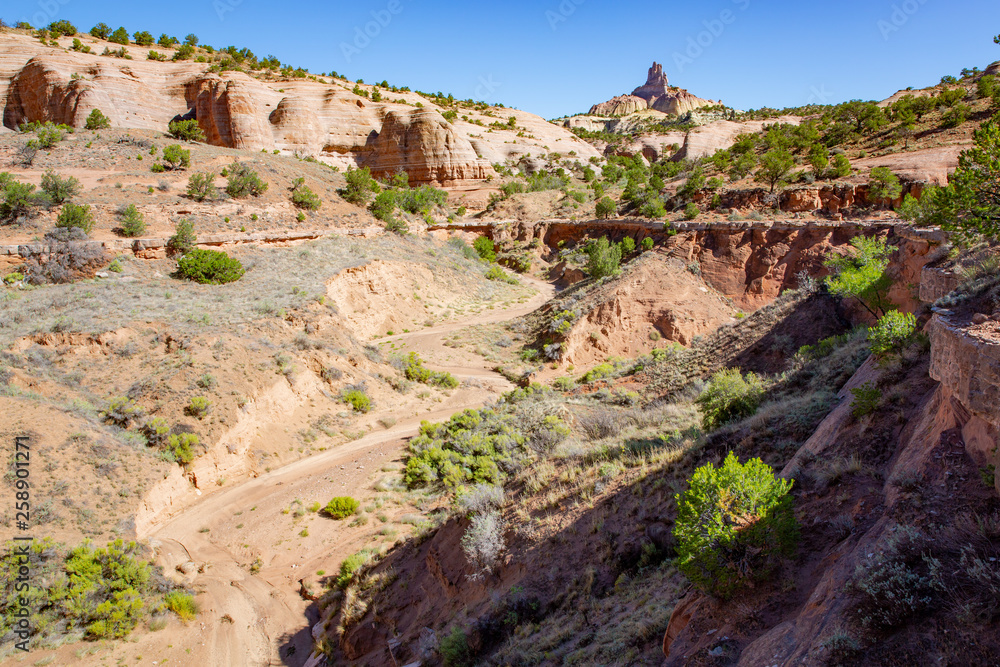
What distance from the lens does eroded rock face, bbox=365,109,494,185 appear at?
51344 mm

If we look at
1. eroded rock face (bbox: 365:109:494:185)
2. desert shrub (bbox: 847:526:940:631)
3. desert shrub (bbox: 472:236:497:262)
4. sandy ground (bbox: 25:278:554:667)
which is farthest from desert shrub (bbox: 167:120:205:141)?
desert shrub (bbox: 847:526:940:631)

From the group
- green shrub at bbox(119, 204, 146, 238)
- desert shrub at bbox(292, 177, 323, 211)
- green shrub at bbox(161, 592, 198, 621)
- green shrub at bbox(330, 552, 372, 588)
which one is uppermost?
desert shrub at bbox(292, 177, 323, 211)

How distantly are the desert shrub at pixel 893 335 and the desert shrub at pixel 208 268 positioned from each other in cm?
2488

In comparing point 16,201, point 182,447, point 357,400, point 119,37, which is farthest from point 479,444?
point 119,37

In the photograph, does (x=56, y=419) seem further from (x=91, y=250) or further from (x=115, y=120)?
(x=115, y=120)

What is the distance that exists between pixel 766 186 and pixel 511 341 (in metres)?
Answer: 19.7

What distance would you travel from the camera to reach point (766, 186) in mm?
31391

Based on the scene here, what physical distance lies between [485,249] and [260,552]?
33528 millimetres

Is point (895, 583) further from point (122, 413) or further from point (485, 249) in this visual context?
point (485, 249)

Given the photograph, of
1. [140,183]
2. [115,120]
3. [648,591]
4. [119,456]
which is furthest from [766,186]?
[115,120]

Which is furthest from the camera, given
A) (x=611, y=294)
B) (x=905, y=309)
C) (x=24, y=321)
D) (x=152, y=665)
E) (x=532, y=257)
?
(x=532, y=257)

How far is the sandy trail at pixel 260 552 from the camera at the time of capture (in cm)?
1005

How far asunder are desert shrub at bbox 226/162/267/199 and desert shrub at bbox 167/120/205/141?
40.7 ft

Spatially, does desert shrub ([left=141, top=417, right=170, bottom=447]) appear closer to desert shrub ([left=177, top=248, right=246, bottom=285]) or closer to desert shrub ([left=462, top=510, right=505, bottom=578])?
desert shrub ([left=177, top=248, right=246, bottom=285])
